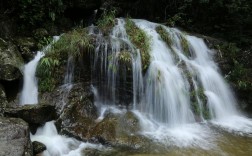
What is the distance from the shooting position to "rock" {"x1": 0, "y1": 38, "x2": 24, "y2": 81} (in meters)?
8.03

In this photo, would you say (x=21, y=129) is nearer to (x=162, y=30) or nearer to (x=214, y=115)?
(x=214, y=115)

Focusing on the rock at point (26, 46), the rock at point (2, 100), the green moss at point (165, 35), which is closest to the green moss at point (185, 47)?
the green moss at point (165, 35)

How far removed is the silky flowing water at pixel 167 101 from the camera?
287 inches

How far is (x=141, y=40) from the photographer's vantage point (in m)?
9.98

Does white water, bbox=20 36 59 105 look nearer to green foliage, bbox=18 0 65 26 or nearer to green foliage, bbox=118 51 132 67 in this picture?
green foliage, bbox=18 0 65 26

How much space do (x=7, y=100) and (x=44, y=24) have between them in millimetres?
3707

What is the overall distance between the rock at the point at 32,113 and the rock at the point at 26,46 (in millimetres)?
2309

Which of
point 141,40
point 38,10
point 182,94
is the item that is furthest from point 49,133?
point 38,10

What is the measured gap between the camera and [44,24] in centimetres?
1083

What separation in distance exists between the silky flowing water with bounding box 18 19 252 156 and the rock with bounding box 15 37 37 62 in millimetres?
289

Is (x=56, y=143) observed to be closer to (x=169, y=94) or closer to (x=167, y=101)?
(x=167, y=101)

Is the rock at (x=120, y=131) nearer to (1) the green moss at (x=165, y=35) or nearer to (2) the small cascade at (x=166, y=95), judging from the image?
(2) the small cascade at (x=166, y=95)

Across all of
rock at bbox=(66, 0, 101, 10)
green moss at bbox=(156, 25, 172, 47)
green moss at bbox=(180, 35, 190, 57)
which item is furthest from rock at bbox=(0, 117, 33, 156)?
rock at bbox=(66, 0, 101, 10)

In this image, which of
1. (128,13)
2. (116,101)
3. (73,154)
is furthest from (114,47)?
(128,13)
